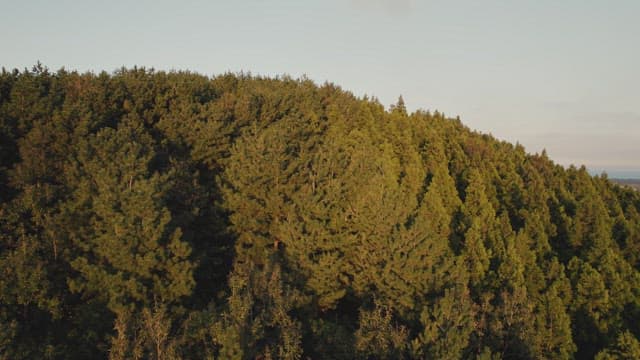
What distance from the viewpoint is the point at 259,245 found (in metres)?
27.8

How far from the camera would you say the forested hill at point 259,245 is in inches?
703

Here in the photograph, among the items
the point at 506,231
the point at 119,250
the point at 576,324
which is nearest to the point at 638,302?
the point at 576,324

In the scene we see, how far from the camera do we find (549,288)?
2928 centimetres

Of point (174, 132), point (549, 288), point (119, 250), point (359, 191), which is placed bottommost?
point (549, 288)

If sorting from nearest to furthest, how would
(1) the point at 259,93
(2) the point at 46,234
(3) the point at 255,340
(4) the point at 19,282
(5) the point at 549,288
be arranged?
(3) the point at 255,340, (4) the point at 19,282, (2) the point at 46,234, (5) the point at 549,288, (1) the point at 259,93

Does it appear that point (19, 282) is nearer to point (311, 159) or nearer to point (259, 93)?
point (311, 159)

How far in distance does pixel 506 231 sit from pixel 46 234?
26.3m

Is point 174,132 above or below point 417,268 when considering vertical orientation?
above

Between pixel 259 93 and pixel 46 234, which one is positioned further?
pixel 259 93

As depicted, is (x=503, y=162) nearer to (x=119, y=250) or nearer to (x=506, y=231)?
(x=506, y=231)

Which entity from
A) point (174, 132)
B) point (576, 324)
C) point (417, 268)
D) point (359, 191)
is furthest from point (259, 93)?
point (576, 324)

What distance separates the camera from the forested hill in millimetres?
17859

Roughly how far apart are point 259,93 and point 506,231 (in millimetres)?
22696

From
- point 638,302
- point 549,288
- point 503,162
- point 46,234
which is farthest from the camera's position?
point 503,162
